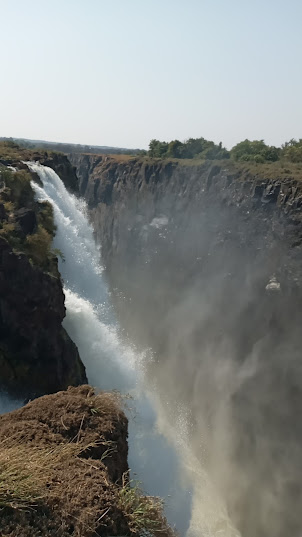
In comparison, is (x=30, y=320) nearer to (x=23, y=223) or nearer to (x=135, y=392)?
(x=23, y=223)

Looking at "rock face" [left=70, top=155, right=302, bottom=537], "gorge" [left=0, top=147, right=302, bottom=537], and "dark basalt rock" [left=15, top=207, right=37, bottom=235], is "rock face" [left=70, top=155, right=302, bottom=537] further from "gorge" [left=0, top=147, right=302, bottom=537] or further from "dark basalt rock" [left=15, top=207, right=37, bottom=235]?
"dark basalt rock" [left=15, top=207, right=37, bottom=235]

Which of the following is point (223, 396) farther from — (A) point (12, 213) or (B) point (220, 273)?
(B) point (220, 273)

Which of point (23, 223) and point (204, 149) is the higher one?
point (204, 149)

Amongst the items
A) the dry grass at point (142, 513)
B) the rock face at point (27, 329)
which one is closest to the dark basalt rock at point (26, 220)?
the rock face at point (27, 329)

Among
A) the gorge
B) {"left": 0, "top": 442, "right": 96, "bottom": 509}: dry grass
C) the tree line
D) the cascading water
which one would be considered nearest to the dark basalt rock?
the cascading water

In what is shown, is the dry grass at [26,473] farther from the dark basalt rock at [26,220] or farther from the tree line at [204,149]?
the tree line at [204,149]

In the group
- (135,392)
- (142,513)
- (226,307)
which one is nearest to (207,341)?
(226,307)

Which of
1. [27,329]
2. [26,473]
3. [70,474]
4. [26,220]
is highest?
[26,220]
